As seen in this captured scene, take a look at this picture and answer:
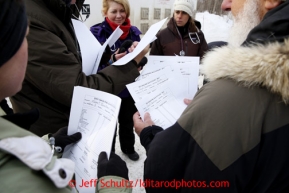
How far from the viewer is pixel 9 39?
1.79ft

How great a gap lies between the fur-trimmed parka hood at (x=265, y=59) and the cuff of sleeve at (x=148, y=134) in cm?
44

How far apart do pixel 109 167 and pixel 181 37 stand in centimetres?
236

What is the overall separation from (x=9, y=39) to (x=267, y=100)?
80 cm

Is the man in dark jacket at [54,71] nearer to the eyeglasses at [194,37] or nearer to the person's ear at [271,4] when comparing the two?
the person's ear at [271,4]

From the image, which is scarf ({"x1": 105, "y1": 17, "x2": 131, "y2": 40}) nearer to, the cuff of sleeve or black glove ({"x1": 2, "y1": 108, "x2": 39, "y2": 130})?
the cuff of sleeve

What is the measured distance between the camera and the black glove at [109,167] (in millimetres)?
910

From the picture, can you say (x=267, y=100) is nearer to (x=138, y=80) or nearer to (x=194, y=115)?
(x=194, y=115)

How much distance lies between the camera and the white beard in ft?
3.41

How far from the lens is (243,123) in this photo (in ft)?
2.58

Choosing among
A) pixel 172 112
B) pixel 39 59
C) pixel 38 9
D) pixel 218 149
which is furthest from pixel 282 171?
pixel 38 9

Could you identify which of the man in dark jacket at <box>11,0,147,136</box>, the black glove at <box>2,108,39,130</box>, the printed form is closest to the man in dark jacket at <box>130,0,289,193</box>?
the printed form

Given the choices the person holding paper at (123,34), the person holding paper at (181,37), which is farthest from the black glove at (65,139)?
the person holding paper at (181,37)

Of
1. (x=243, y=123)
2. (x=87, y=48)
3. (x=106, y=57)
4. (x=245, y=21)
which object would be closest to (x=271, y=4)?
(x=245, y=21)

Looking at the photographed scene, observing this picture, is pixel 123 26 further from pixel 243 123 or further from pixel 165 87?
pixel 243 123
